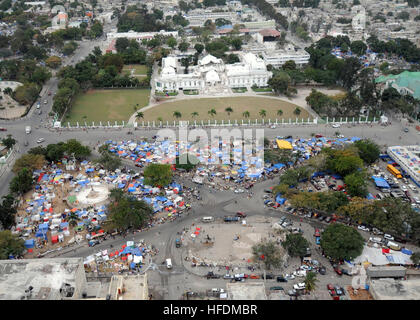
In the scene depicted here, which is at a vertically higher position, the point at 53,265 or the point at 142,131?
the point at 53,265

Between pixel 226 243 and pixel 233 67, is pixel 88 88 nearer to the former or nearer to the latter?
pixel 233 67

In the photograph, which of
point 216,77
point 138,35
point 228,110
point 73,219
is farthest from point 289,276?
point 138,35

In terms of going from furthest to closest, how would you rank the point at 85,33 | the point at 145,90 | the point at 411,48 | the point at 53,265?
the point at 85,33
the point at 411,48
the point at 145,90
the point at 53,265

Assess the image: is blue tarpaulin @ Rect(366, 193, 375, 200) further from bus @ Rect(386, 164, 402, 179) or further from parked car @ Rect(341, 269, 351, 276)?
parked car @ Rect(341, 269, 351, 276)

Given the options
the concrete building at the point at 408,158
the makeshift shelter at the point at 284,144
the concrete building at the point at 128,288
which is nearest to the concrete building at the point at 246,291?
the concrete building at the point at 128,288

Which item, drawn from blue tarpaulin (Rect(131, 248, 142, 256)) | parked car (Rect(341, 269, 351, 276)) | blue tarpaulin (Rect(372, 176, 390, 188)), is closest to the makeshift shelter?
blue tarpaulin (Rect(372, 176, 390, 188))

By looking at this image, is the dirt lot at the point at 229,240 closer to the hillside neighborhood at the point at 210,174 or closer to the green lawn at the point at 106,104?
the hillside neighborhood at the point at 210,174

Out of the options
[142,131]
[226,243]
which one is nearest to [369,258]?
[226,243]
